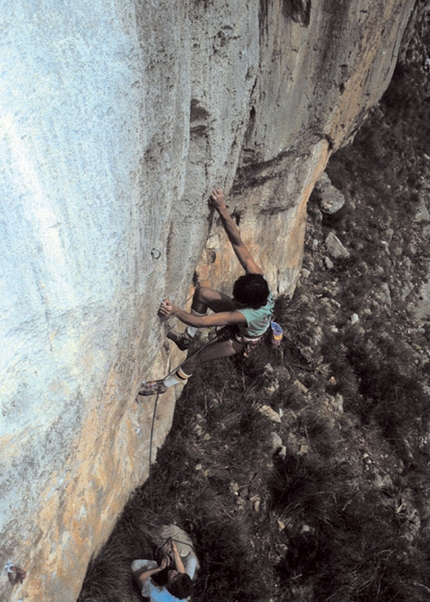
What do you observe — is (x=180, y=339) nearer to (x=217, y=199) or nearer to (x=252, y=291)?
(x=252, y=291)

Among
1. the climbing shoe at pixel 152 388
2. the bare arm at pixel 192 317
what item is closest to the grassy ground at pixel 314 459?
the climbing shoe at pixel 152 388

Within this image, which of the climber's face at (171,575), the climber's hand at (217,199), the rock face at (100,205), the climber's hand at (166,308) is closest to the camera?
the rock face at (100,205)

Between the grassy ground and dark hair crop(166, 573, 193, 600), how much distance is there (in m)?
0.40

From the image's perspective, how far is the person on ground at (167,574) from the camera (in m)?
4.11

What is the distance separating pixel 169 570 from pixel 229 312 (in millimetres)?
2450

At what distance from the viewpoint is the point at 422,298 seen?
9406 mm

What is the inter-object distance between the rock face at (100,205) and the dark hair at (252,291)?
0.46 meters

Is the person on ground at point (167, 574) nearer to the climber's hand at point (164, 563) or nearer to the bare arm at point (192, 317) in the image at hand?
the climber's hand at point (164, 563)

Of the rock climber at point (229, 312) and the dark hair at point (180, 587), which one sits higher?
the rock climber at point (229, 312)

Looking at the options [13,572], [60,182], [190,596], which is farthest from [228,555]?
[60,182]

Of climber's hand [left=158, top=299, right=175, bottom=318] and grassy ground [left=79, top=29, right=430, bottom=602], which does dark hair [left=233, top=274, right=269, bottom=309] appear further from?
grassy ground [left=79, top=29, right=430, bottom=602]

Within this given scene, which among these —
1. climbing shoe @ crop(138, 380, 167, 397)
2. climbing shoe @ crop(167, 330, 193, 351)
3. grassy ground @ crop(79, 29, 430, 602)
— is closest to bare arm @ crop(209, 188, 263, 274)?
climbing shoe @ crop(167, 330, 193, 351)

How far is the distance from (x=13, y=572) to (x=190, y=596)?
2481 millimetres

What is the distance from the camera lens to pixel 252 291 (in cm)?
374
